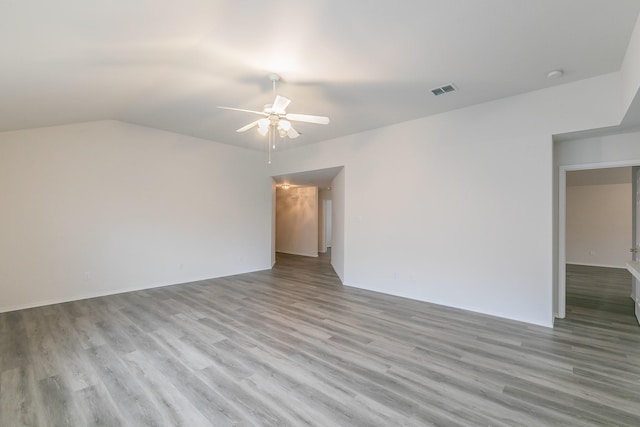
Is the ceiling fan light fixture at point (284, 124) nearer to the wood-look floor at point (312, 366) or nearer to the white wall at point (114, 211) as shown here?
the wood-look floor at point (312, 366)

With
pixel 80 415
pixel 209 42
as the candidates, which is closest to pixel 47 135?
pixel 209 42

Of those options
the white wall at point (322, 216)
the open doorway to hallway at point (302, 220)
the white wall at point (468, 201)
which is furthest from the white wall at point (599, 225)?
the white wall at point (322, 216)

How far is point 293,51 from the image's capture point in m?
2.79

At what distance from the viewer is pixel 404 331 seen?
3477 millimetres

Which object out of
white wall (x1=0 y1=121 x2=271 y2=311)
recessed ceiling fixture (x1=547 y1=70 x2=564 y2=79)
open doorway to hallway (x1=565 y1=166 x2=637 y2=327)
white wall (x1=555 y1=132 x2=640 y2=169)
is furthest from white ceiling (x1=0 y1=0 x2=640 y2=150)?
open doorway to hallway (x1=565 y1=166 x2=637 y2=327)

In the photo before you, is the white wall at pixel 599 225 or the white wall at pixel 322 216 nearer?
the white wall at pixel 599 225

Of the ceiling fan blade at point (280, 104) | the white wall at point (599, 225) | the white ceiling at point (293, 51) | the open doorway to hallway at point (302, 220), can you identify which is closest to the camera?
the white ceiling at point (293, 51)

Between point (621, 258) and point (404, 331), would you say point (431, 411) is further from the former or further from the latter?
point (621, 258)

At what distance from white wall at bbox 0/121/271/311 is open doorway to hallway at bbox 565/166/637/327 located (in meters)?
7.89

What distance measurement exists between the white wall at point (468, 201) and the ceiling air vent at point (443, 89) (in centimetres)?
80

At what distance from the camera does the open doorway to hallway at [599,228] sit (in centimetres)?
668

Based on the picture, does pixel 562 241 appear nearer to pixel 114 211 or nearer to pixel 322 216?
pixel 114 211

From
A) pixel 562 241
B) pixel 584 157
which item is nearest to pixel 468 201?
pixel 562 241

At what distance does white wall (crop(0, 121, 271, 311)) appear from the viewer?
4328mm
